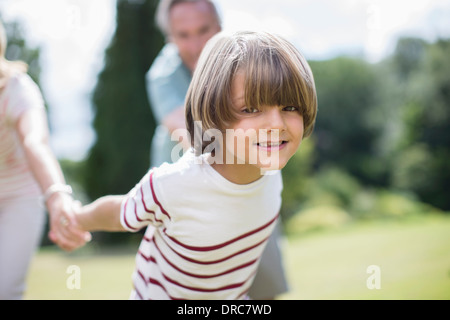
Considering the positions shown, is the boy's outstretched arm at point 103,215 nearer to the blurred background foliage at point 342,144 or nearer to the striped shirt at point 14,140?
the striped shirt at point 14,140

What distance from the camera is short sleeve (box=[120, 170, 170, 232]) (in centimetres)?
191

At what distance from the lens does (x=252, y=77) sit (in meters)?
1.72

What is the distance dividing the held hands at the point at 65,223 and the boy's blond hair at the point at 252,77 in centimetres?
84

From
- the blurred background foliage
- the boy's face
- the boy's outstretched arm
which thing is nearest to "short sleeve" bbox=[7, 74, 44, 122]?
the boy's outstretched arm

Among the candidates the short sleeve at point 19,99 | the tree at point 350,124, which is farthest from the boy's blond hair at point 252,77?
the tree at point 350,124

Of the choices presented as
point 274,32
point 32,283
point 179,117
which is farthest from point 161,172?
point 32,283

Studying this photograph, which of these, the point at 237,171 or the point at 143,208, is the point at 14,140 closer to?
the point at 143,208

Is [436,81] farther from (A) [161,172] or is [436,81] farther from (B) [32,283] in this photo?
(A) [161,172]

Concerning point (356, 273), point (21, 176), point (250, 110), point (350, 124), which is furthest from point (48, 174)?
point (350, 124)

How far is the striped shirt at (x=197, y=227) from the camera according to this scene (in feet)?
6.23
